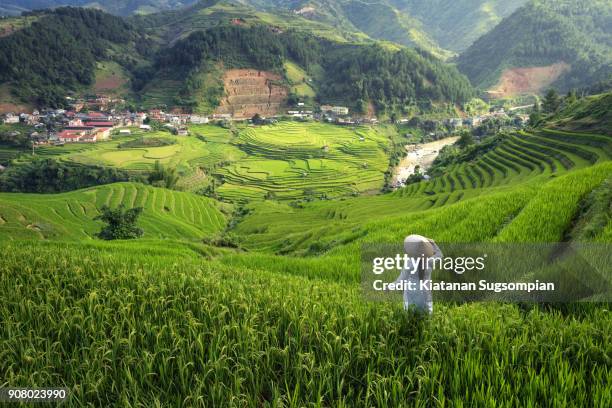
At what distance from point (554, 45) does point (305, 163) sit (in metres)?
152

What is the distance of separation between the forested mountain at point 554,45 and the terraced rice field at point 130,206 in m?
148

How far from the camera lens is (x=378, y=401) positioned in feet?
8.63

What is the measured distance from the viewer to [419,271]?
3.44m

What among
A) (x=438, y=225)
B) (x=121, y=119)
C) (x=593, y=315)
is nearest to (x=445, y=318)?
(x=593, y=315)

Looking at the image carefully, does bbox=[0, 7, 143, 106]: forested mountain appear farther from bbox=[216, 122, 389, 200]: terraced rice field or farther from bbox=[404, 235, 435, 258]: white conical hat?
bbox=[404, 235, 435, 258]: white conical hat

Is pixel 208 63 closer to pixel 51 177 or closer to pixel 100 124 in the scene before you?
pixel 100 124

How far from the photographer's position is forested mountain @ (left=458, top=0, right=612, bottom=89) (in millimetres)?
153875

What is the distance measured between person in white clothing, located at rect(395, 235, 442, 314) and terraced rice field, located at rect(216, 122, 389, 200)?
6023 centimetres

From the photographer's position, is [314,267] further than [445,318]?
Yes

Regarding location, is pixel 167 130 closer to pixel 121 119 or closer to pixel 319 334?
pixel 121 119

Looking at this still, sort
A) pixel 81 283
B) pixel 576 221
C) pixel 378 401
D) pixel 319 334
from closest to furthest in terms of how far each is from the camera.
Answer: pixel 378 401 < pixel 319 334 < pixel 81 283 < pixel 576 221

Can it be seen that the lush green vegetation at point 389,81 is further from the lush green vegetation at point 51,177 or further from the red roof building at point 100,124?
the lush green vegetation at point 51,177

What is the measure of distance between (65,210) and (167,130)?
6128 centimetres

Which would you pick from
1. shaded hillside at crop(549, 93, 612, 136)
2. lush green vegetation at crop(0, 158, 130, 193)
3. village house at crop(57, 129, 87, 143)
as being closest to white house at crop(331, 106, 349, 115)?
village house at crop(57, 129, 87, 143)
